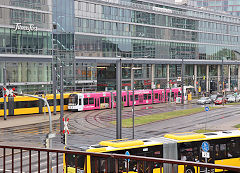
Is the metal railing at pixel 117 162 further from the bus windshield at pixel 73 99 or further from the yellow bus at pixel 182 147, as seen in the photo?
the bus windshield at pixel 73 99

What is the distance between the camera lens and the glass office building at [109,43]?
59750 mm

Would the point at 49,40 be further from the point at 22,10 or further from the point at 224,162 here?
the point at 224,162

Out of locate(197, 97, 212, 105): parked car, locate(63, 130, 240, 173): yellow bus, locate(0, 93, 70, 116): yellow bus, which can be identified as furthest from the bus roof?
locate(197, 97, 212, 105): parked car

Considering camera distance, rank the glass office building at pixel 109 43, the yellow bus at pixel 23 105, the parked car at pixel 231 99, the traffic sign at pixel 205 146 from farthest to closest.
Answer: the parked car at pixel 231 99 → the glass office building at pixel 109 43 → the yellow bus at pixel 23 105 → the traffic sign at pixel 205 146

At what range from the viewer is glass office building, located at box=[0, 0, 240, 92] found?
5975 cm

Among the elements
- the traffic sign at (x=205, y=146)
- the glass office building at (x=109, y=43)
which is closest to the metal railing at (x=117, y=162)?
the traffic sign at (x=205, y=146)

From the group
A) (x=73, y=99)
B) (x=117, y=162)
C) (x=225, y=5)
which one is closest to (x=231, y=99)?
(x=73, y=99)

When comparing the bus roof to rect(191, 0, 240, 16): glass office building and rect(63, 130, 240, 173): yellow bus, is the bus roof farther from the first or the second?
rect(191, 0, 240, 16): glass office building

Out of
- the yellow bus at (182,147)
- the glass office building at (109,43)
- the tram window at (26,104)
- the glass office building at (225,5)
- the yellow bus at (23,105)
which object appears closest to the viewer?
the yellow bus at (182,147)

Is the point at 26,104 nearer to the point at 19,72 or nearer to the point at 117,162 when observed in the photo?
the point at 19,72

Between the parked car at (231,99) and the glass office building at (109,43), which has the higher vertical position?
the glass office building at (109,43)

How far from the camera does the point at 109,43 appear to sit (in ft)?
239

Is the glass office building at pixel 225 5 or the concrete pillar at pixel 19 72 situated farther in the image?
the glass office building at pixel 225 5

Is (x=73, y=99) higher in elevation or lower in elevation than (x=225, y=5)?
lower
